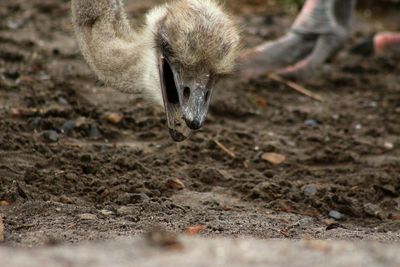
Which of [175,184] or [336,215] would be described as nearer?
[336,215]

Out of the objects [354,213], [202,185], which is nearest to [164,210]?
[202,185]

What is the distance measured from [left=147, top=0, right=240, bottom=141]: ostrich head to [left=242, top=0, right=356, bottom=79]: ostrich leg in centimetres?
246

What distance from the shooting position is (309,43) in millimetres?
6102

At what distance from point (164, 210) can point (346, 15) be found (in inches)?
106

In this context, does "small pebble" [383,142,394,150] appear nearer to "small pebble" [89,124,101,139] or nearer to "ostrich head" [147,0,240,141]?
"small pebble" [89,124,101,139]

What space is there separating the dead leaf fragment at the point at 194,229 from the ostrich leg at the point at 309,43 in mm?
2520

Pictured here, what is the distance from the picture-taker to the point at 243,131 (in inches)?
200

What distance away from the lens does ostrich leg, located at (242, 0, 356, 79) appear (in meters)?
5.97

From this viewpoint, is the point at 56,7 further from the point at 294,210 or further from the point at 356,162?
the point at 294,210

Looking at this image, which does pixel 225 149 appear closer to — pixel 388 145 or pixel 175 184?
pixel 175 184

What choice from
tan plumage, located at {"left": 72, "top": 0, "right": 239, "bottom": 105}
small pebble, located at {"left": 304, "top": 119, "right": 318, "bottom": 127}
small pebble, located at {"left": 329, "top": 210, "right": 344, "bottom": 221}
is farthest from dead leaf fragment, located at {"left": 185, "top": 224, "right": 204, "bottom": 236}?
small pebble, located at {"left": 304, "top": 119, "right": 318, "bottom": 127}

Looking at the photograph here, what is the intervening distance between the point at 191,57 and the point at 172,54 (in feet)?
0.32

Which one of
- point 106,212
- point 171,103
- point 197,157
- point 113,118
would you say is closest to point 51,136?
point 113,118

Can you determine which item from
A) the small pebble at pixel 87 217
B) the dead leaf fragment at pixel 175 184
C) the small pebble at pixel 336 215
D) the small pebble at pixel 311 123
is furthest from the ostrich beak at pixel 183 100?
the small pebble at pixel 311 123
